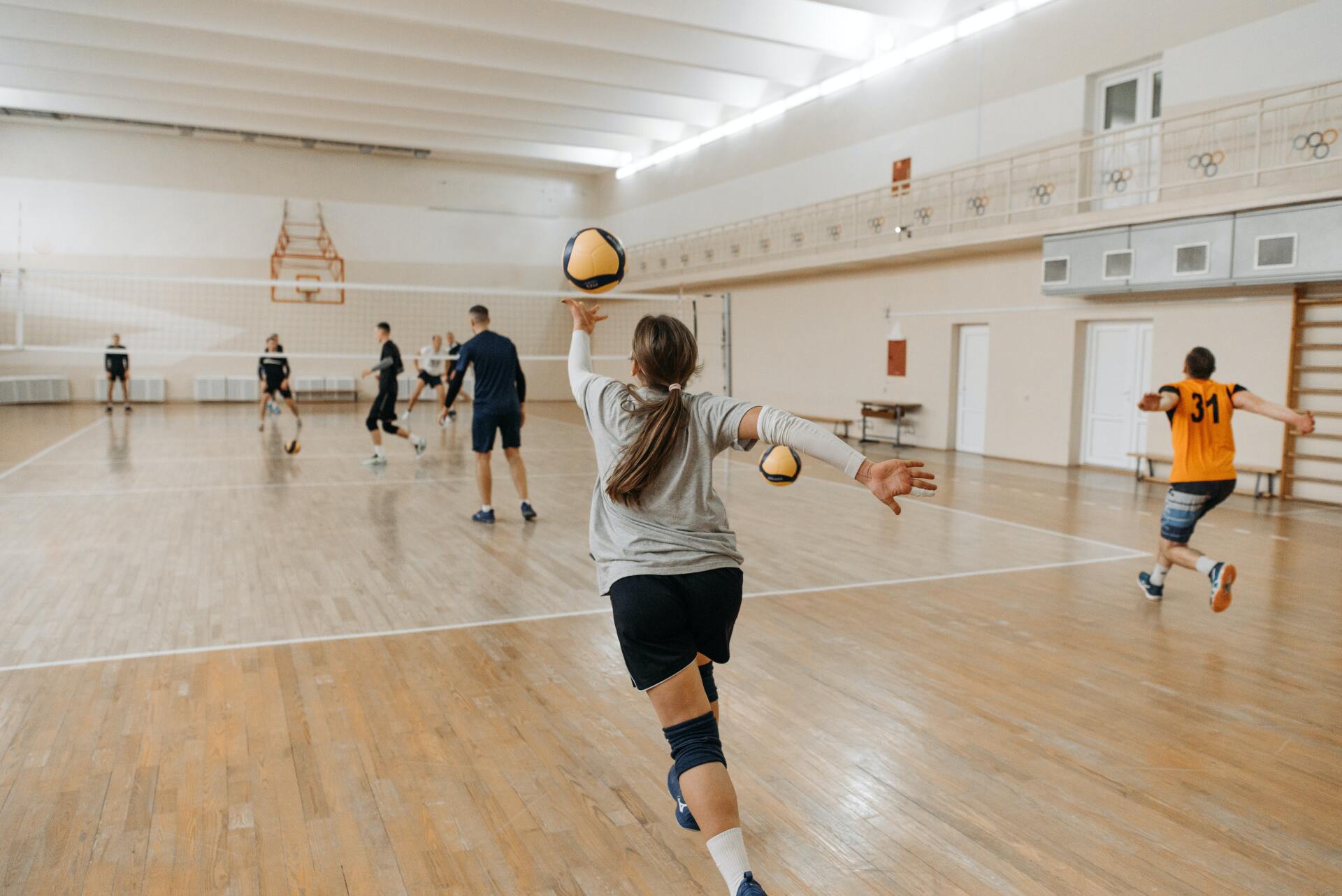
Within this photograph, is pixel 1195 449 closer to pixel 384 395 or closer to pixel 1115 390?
pixel 1115 390

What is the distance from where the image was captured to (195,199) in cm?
2309

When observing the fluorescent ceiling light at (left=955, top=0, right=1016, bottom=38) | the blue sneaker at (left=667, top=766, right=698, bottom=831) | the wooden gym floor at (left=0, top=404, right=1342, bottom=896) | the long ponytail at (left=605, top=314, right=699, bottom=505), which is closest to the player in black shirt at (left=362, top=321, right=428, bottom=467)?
the wooden gym floor at (left=0, top=404, right=1342, bottom=896)

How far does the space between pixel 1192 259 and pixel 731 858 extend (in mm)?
11051

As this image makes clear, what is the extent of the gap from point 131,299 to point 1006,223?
19.9 m

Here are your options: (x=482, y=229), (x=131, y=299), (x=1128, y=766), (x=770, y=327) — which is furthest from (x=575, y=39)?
(x=1128, y=766)

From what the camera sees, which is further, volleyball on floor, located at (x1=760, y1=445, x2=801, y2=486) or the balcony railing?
the balcony railing

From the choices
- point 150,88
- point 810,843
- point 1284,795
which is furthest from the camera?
point 150,88

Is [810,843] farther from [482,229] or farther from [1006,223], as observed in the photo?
[482,229]

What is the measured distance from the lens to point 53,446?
12516 millimetres

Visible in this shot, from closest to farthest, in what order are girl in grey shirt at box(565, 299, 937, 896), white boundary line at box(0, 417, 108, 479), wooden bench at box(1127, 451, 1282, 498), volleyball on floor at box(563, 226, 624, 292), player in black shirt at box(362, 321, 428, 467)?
1. girl in grey shirt at box(565, 299, 937, 896)
2. volleyball on floor at box(563, 226, 624, 292)
3. white boundary line at box(0, 417, 108, 479)
4. wooden bench at box(1127, 451, 1282, 498)
5. player in black shirt at box(362, 321, 428, 467)

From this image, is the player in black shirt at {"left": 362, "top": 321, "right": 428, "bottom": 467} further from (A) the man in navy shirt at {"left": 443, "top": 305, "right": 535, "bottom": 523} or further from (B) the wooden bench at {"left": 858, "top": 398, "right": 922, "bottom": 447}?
(B) the wooden bench at {"left": 858, "top": 398, "right": 922, "bottom": 447}

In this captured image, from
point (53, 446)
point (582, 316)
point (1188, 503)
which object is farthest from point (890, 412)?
point (582, 316)

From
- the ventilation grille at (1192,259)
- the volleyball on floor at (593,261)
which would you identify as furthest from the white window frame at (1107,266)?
the volleyball on floor at (593,261)

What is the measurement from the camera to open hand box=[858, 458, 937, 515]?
2008mm
